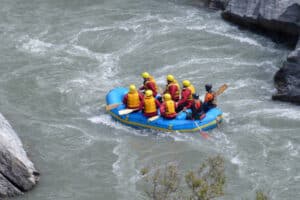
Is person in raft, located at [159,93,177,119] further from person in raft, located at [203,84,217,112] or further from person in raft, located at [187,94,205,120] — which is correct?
person in raft, located at [203,84,217,112]

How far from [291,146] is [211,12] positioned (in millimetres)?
8725

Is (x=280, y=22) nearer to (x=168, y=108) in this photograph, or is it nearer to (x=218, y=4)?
(x=218, y=4)

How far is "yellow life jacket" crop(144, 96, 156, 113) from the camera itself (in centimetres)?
1378

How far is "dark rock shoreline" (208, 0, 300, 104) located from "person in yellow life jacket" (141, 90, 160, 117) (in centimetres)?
326

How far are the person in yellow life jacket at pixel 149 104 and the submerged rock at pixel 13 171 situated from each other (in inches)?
122

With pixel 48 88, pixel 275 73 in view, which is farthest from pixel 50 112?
pixel 275 73

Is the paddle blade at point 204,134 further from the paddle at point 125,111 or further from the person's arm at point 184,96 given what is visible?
the paddle at point 125,111

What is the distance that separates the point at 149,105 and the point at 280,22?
6.11 meters

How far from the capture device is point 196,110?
13.7 metres

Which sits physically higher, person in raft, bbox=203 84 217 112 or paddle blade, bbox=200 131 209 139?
person in raft, bbox=203 84 217 112

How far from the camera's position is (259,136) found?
13.8 meters

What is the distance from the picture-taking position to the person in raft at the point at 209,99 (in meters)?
13.9

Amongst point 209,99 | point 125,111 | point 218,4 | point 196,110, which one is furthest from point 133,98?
point 218,4

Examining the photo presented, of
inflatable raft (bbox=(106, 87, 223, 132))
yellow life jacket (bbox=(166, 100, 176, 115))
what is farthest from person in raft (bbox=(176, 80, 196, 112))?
yellow life jacket (bbox=(166, 100, 176, 115))
